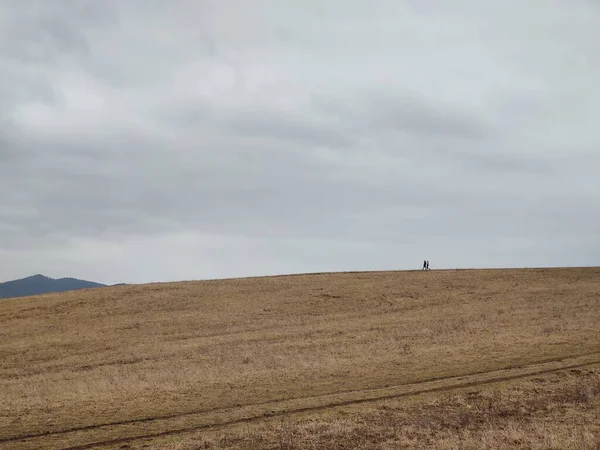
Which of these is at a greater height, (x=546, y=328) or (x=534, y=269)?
(x=534, y=269)

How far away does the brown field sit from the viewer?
1756cm

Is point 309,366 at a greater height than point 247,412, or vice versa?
point 309,366

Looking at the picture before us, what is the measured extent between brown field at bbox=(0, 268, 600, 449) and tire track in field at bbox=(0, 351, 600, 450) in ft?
0.25

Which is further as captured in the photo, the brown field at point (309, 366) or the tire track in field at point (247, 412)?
the tire track in field at point (247, 412)

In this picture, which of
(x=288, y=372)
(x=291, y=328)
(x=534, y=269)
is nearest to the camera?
(x=288, y=372)

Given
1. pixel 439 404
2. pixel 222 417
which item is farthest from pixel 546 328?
pixel 222 417

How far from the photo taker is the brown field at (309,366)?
1756 centimetres

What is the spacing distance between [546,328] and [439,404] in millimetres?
17403

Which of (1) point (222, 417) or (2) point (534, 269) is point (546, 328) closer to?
(1) point (222, 417)

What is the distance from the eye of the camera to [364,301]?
50562 millimetres

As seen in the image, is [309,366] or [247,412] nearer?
[247,412]

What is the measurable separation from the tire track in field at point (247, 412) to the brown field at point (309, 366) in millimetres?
76

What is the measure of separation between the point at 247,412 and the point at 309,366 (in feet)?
28.1

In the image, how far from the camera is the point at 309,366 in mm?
28594
